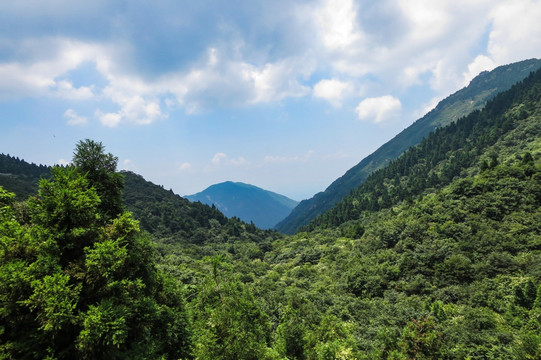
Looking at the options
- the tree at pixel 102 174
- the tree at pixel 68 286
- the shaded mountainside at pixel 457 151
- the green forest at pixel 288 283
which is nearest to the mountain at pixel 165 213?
the green forest at pixel 288 283

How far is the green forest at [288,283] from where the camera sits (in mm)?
11867

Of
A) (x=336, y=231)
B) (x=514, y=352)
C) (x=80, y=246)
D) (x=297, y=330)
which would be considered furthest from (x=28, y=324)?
(x=336, y=231)

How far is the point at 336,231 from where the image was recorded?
362ft

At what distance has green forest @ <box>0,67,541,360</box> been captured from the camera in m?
11.9

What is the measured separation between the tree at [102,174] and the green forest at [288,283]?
10 cm

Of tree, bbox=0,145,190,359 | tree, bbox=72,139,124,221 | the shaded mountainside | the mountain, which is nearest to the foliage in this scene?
tree, bbox=0,145,190,359

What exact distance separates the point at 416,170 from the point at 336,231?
5856 centimetres

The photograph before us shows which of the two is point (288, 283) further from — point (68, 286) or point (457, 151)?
point (457, 151)

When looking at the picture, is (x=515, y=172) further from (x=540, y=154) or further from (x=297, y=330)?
(x=297, y=330)

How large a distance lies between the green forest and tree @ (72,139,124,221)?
10 cm

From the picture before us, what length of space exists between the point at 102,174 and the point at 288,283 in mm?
51051

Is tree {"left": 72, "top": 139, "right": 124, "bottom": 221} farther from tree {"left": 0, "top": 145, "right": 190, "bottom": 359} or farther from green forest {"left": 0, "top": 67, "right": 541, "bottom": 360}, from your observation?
tree {"left": 0, "top": 145, "right": 190, "bottom": 359}

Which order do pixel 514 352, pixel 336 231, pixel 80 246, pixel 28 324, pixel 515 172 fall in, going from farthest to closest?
1. pixel 336 231
2. pixel 515 172
3. pixel 514 352
4. pixel 80 246
5. pixel 28 324

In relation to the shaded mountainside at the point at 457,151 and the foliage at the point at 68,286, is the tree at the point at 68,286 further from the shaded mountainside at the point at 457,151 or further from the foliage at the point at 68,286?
the shaded mountainside at the point at 457,151
